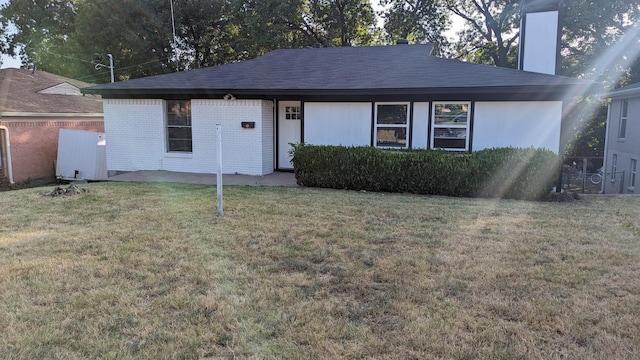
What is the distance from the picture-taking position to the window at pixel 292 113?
12281 mm

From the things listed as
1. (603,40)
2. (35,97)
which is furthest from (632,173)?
(35,97)

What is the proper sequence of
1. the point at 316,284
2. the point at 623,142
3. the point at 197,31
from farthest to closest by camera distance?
the point at 197,31
the point at 623,142
the point at 316,284

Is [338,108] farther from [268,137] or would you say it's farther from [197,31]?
[197,31]

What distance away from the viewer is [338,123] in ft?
38.4

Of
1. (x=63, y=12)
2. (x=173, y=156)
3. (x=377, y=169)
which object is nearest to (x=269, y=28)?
(x=173, y=156)

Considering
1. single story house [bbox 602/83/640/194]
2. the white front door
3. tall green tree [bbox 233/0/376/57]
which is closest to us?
the white front door

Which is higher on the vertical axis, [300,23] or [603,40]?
[300,23]

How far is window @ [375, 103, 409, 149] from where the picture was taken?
444 inches

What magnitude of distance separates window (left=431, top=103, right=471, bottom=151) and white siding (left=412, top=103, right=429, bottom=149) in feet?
0.57

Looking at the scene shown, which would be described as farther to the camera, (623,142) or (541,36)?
(623,142)

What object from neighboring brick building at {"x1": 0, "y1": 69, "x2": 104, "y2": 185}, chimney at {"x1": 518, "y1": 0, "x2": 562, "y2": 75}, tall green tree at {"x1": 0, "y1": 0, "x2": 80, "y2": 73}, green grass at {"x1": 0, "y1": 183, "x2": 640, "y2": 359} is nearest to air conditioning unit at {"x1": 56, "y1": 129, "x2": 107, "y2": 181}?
neighboring brick building at {"x1": 0, "y1": 69, "x2": 104, "y2": 185}

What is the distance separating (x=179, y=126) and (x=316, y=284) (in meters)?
9.43

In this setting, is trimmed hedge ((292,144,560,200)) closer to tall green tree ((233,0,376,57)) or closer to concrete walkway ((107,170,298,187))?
concrete walkway ((107,170,298,187))

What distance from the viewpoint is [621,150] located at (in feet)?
53.9
